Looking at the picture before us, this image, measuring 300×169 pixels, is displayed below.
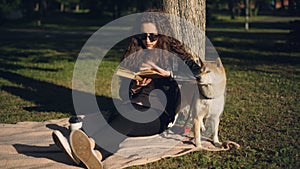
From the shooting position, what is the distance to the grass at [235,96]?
16.4 ft

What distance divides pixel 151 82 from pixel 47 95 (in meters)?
4.40

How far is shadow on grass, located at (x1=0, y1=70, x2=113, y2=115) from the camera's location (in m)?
7.84

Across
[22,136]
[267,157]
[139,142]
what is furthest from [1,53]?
[267,157]

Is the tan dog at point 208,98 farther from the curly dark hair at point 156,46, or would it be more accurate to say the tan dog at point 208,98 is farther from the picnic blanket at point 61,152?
the curly dark hair at point 156,46

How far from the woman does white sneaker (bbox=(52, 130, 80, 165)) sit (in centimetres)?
68

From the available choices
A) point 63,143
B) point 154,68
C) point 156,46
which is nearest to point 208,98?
point 154,68

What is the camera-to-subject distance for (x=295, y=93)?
27.9 feet

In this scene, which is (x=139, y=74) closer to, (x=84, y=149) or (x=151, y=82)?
(x=151, y=82)

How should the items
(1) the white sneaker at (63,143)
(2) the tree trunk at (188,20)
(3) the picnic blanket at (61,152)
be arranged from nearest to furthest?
(1) the white sneaker at (63,143) → (3) the picnic blanket at (61,152) → (2) the tree trunk at (188,20)

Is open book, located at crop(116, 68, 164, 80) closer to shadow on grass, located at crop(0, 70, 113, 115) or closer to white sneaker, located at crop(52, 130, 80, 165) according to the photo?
white sneaker, located at crop(52, 130, 80, 165)

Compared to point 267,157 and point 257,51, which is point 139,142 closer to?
point 267,157

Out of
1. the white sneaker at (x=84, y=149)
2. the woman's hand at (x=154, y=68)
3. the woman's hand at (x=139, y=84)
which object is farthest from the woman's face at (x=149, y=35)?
the white sneaker at (x=84, y=149)

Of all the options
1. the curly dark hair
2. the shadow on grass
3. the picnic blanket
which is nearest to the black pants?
the picnic blanket

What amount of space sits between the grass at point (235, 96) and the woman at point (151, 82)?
569 mm
